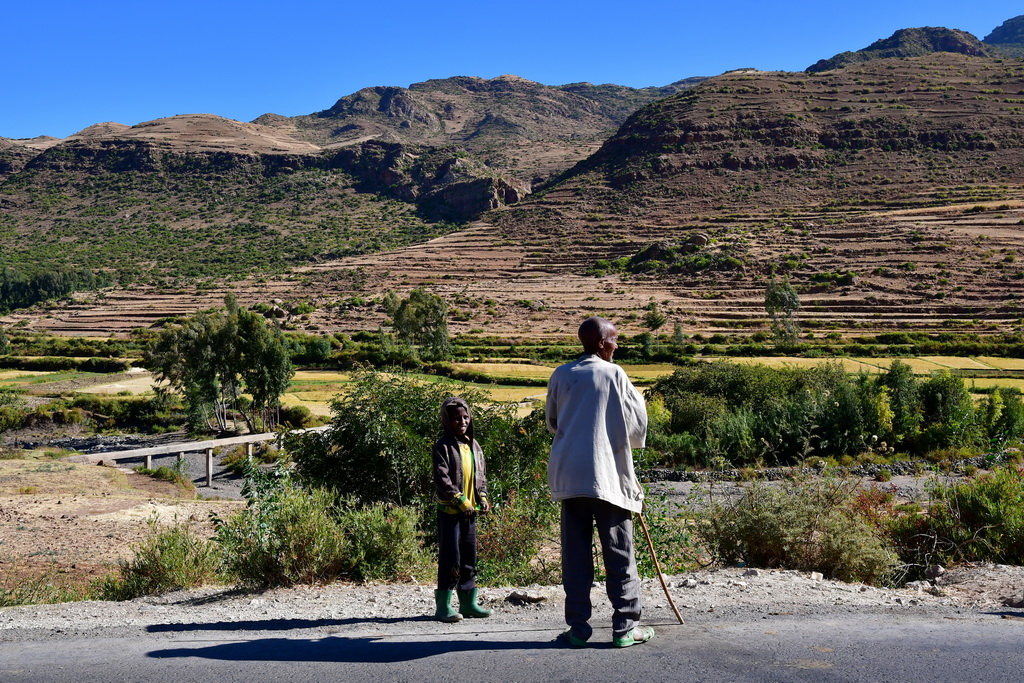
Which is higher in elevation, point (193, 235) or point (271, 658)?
point (193, 235)

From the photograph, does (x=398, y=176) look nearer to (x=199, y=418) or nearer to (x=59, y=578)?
(x=199, y=418)

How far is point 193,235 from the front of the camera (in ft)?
373

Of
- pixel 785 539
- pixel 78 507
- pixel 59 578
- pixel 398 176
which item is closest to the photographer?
pixel 785 539

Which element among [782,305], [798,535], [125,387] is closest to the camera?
[798,535]

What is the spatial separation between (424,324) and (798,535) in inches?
2159

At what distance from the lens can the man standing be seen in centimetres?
478

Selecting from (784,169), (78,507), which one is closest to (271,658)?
(78,507)

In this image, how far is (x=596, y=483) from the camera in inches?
187

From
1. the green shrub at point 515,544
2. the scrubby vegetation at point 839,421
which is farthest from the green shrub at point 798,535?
the scrubby vegetation at point 839,421

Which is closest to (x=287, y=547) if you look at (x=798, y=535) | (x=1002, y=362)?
(x=798, y=535)

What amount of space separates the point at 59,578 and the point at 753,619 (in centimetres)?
960

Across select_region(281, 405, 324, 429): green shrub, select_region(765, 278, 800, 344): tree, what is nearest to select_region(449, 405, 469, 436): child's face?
select_region(281, 405, 324, 429): green shrub

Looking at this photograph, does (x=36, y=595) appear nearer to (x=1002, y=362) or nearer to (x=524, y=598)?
(x=524, y=598)

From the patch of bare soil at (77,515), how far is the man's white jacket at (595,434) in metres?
4.97
